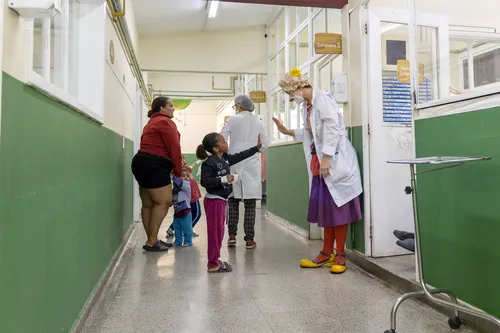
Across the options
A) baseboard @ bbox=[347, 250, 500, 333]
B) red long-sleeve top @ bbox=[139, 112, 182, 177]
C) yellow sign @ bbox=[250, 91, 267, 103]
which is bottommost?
baseboard @ bbox=[347, 250, 500, 333]

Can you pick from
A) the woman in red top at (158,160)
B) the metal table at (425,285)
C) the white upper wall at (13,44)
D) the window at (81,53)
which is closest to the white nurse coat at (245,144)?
the woman in red top at (158,160)

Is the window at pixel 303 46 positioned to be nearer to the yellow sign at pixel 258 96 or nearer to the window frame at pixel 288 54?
the window frame at pixel 288 54

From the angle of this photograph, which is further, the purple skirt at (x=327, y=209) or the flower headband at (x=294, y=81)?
the flower headband at (x=294, y=81)

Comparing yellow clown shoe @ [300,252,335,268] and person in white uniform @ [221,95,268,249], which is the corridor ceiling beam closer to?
person in white uniform @ [221,95,268,249]

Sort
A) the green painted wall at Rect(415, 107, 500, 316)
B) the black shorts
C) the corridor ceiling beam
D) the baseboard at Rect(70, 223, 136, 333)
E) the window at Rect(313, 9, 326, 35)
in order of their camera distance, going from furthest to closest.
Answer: the window at Rect(313, 9, 326, 35)
the black shorts
the corridor ceiling beam
the baseboard at Rect(70, 223, 136, 333)
the green painted wall at Rect(415, 107, 500, 316)

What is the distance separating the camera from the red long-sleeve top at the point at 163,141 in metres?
3.24

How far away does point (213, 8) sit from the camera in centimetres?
488

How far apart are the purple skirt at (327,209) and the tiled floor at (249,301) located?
15.6 inches

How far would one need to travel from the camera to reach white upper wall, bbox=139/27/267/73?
5832mm

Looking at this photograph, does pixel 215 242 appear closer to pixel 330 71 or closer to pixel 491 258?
pixel 491 258

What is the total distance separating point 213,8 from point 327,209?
10.9 feet

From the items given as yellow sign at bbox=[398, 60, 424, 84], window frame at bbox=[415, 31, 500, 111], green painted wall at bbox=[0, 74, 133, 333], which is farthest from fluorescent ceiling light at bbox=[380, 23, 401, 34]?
green painted wall at bbox=[0, 74, 133, 333]

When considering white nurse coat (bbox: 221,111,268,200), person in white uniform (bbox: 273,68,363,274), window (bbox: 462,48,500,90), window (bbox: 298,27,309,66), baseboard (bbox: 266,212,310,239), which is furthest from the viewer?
window (bbox: 298,27,309,66)

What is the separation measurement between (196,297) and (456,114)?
1799mm
